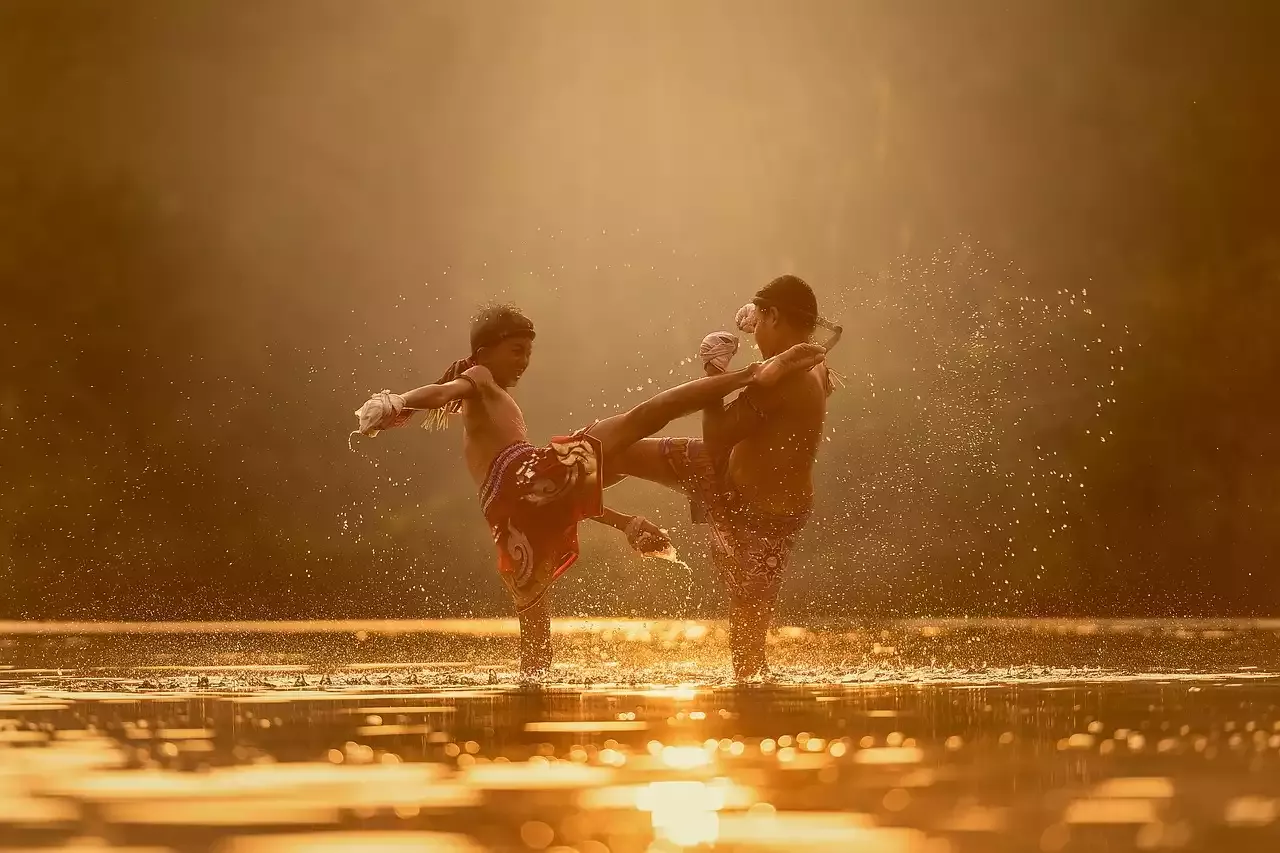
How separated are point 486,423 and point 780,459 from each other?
1126 millimetres

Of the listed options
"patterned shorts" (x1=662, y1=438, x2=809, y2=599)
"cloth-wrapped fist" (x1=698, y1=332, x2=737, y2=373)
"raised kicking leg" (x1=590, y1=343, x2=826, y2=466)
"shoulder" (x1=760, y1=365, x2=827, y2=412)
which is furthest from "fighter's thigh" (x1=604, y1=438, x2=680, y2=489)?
"shoulder" (x1=760, y1=365, x2=827, y2=412)

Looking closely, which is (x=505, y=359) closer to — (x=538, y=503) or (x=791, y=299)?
(x=538, y=503)

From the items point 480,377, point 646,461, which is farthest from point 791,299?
point 480,377

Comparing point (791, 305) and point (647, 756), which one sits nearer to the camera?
point (647, 756)

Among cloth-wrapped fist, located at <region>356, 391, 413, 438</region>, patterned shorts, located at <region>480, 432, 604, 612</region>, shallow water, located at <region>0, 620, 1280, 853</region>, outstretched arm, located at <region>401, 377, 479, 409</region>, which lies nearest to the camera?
shallow water, located at <region>0, 620, 1280, 853</region>

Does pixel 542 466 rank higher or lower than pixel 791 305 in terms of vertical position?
lower

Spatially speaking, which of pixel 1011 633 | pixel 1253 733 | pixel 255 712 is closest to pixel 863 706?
pixel 1253 733

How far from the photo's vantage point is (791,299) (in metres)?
7.91

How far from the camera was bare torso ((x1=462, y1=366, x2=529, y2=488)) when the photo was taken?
7.66m

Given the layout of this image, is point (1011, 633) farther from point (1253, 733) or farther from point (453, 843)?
point (453, 843)

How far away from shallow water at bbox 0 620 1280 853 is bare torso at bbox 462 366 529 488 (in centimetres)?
83

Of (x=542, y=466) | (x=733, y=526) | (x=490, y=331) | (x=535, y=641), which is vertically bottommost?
(x=535, y=641)

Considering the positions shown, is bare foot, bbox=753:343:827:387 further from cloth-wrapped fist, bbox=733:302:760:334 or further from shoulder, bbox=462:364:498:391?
shoulder, bbox=462:364:498:391

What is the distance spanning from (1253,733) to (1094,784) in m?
1.24
